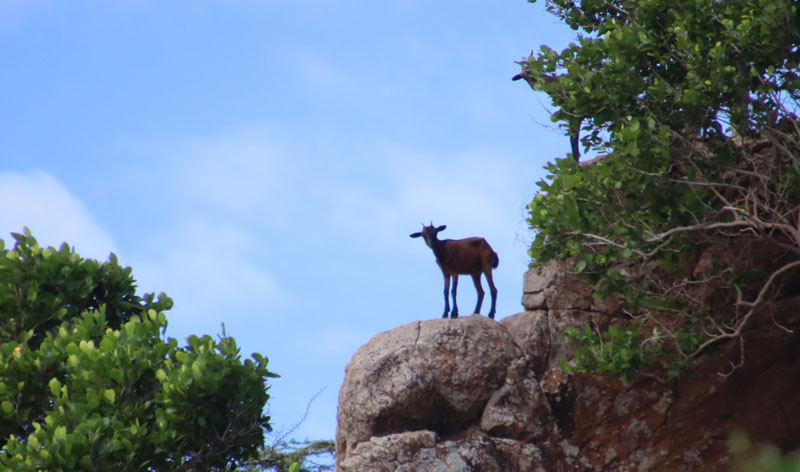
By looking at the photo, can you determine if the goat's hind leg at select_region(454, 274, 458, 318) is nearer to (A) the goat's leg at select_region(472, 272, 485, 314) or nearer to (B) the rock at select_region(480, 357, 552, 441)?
(A) the goat's leg at select_region(472, 272, 485, 314)

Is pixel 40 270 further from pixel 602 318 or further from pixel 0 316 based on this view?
pixel 602 318

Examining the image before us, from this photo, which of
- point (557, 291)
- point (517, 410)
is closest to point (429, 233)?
point (557, 291)

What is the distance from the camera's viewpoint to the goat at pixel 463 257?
15.7 m

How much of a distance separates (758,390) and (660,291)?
8.94ft

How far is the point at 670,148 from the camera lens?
1127cm

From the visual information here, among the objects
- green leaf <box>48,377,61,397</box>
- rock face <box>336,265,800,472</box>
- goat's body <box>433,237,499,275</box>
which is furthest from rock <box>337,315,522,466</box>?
green leaf <box>48,377,61,397</box>

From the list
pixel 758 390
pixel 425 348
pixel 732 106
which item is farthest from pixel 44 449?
pixel 758 390

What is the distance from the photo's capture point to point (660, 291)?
13.5 metres

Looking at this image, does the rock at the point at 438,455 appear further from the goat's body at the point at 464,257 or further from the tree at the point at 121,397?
the tree at the point at 121,397

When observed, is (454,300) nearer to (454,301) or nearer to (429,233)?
(454,301)

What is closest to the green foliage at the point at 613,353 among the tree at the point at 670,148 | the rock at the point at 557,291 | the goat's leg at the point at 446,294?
the tree at the point at 670,148

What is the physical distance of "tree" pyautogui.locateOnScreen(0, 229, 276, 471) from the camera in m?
7.95

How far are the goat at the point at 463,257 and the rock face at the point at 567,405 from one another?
1.87 metres

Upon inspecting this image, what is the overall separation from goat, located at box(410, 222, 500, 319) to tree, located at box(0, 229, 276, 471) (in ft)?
23.9
